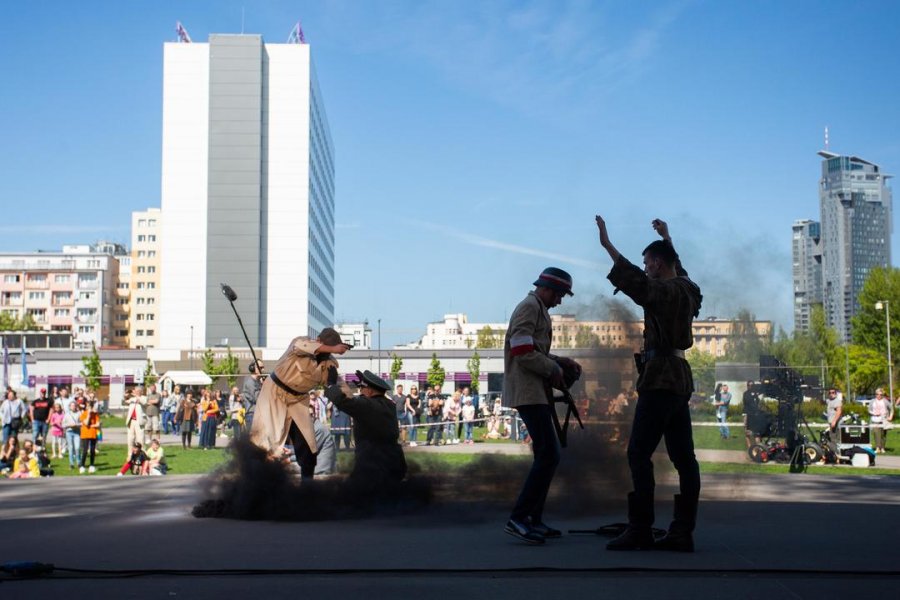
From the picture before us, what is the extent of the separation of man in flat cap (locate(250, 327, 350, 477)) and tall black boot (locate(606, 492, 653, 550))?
3.41m

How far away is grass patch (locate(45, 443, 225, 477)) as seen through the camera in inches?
794

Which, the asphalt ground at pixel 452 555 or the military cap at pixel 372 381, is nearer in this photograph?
the asphalt ground at pixel 452 555

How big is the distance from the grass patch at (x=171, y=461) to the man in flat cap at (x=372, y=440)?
9.48 meters

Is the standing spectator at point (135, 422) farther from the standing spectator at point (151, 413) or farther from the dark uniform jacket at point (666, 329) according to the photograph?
the dark uniform jacket at point (666, 329)

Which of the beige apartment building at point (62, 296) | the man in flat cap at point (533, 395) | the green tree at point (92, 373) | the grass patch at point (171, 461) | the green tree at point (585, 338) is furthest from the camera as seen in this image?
the beige apartment building at point (62, 296)

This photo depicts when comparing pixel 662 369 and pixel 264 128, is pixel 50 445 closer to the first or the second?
pixel 662 369

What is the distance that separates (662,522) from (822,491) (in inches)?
190

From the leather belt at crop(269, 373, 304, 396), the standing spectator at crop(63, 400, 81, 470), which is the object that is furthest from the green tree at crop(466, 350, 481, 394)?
the leather belt at crop(269, 373, 304, 396)

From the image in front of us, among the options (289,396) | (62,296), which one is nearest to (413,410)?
(289,396)

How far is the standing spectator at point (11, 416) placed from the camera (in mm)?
22234

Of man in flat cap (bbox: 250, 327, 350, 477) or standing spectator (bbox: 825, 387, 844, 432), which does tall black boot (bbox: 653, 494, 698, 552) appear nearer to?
man in flat cap (bbox: 250, 327, 350, 477)

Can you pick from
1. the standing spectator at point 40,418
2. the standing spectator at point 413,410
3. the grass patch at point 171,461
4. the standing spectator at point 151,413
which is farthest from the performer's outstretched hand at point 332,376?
the standing spectator at point 151,413

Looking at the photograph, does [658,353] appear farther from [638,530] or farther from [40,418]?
[40,418]

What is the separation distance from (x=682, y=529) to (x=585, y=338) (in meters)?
3.29
